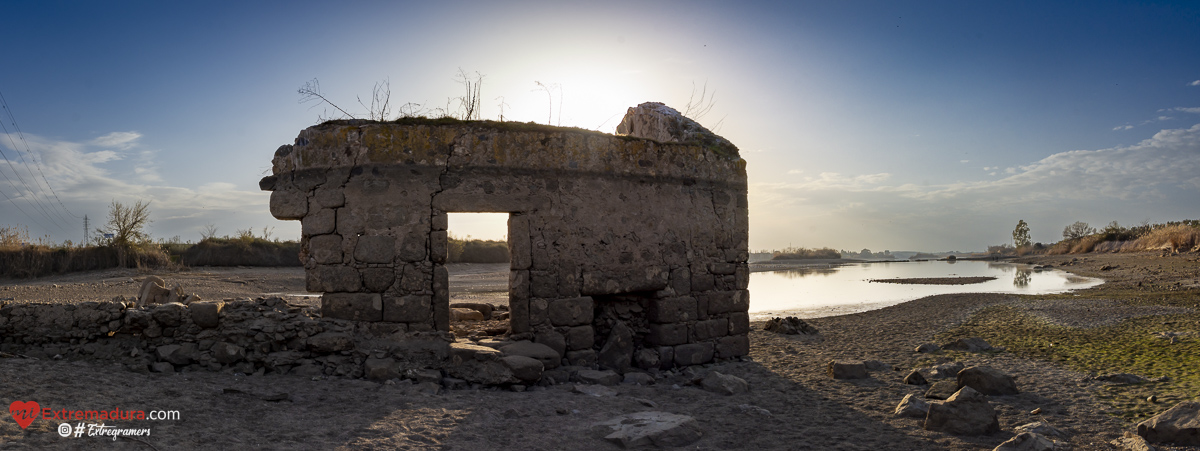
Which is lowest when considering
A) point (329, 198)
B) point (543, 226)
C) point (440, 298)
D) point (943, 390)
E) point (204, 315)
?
point (943, 390)

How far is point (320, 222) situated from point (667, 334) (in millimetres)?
4046

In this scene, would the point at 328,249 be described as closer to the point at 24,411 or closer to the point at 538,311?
the point at 538,311

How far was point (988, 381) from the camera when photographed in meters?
5.86

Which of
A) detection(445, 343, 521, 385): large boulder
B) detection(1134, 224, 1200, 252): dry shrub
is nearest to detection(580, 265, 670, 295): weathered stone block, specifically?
detection(445, 343, 521, 385): large boulder

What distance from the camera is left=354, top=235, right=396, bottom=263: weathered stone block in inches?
236

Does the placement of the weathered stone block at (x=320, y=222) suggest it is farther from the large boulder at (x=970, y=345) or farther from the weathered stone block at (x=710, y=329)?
the large boulder at (x=970, y=345)

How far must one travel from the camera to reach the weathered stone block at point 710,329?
296 inches

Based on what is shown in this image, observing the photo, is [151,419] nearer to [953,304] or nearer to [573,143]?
[573,143]

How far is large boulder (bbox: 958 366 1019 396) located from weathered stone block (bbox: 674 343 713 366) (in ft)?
8.93

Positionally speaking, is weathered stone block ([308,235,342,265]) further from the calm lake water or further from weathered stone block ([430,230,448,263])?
the calm lake water

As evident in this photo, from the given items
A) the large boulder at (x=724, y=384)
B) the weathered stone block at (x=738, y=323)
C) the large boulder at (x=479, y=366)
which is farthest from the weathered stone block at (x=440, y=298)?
the weathered stone block at (x=738, y=323)

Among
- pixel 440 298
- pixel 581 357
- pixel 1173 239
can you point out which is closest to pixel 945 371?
pixel 581 357

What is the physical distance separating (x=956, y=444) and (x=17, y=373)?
6884mm

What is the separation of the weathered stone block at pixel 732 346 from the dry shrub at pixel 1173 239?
28.7m
